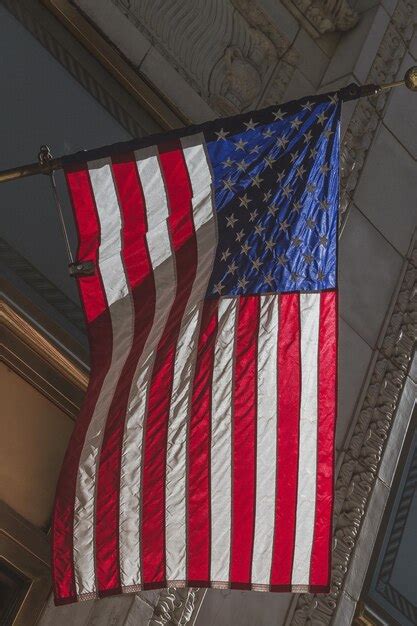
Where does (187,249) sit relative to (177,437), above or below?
above

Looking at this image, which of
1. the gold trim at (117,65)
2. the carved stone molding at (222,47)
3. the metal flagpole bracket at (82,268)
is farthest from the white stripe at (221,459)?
the carved stone molding at (222,47)

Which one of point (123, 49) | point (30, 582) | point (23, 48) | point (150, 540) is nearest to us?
point (150, 540)

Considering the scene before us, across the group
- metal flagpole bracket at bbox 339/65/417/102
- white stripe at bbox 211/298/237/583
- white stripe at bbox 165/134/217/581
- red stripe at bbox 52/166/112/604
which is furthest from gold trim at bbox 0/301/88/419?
metal flagpole bracket at bbox 339/65/417/102

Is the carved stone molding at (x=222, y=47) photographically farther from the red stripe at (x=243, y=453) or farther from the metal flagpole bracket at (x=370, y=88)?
the red stripe at (x=243, y=453)

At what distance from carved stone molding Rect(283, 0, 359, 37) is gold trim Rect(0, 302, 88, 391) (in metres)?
4.70

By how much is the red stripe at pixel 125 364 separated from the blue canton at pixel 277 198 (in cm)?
41

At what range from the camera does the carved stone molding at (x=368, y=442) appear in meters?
8.20

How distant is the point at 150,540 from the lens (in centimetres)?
604

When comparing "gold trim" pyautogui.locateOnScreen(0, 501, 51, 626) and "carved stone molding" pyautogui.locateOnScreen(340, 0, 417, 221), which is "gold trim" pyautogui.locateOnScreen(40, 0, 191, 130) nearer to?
"carved stone molding" pyautogui.locateOnScreen(340, 0, 417, 221)

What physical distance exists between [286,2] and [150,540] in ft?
19.8

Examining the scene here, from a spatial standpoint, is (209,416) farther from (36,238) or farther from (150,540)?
(36,238)

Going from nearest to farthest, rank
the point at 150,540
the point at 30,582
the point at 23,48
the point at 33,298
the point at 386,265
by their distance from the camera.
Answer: the point at 150,540, the point at 30,582, the point at 33,298, the point at 23,48, the point at 386,265

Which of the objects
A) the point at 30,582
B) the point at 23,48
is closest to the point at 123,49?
the point at 23,48

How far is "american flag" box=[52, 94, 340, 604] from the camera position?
19.7ft
